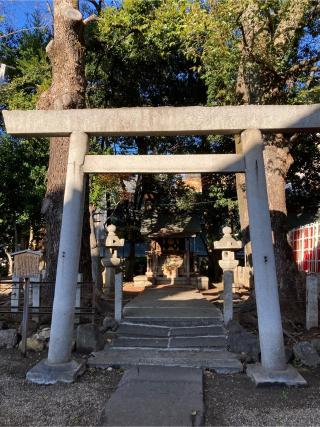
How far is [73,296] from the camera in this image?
6363 millimetres

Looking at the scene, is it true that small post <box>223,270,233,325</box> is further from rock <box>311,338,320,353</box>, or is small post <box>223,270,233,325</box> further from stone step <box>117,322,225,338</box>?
rock <box>311,338,320,353</box>

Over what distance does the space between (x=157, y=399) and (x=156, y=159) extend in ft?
11.0

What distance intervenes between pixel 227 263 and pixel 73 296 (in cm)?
453

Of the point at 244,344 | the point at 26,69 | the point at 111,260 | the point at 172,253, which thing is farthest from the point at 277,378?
the point at 26,69

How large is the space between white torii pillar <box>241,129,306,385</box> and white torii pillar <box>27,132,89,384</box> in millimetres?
2470

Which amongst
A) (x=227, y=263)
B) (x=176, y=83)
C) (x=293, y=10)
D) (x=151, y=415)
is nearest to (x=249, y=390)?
(x=151, y=415)

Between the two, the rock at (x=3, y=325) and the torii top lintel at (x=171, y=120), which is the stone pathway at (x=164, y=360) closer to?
the rock at (x=3, y=325)

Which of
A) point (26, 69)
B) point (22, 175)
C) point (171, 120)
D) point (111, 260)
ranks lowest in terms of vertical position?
point (111, 260)

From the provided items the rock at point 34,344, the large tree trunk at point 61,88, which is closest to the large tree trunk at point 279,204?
the large tree trunk at point 61,88

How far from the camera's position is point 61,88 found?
32.8 feet

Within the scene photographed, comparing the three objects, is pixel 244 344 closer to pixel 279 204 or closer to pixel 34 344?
pixel 34 344

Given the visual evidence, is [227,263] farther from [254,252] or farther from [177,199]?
[177,199]

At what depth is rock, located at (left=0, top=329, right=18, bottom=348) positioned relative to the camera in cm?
769

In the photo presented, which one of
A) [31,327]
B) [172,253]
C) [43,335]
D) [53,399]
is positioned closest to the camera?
[53,399]
